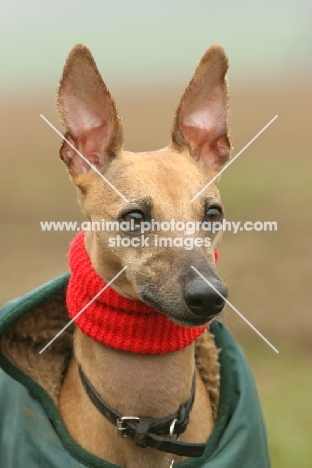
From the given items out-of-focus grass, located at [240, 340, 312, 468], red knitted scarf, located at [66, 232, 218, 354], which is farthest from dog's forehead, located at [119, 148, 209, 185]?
out-of-focus grass, located at [240, 340, 312, 468]

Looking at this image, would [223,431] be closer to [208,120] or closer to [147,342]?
[147,342]

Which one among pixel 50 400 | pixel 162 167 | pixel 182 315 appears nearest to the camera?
pixel 182 315

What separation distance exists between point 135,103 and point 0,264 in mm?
11968

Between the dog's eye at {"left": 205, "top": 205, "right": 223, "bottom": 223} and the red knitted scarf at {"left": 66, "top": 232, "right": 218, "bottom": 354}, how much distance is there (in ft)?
1.22

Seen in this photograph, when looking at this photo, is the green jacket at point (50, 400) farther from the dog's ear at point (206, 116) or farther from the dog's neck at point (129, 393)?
the dog's ear at point (206, 116)

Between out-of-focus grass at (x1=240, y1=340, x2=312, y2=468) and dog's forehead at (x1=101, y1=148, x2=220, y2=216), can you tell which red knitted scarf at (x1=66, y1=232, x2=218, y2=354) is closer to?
dog's forehead at (x1=101, y1=148, x2=220, y2=216)

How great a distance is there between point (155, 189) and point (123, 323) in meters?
0.47

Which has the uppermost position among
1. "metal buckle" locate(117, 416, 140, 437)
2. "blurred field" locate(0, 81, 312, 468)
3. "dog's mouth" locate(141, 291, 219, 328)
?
"dog's mouth" locate(141, 291, 219, 328)

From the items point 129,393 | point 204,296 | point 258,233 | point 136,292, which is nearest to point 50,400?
point 129,393

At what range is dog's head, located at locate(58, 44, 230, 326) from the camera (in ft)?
8.72

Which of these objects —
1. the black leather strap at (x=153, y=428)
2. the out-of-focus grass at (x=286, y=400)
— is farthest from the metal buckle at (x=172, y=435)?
the out-of-focus grass at (x=286, y=400)

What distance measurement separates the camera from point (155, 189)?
2826 mm

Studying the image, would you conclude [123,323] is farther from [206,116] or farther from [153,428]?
[206,116]

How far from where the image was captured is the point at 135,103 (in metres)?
20.0
